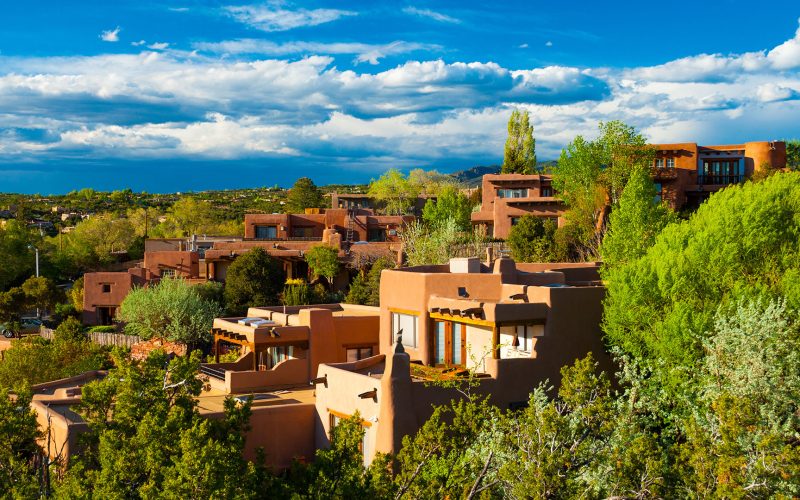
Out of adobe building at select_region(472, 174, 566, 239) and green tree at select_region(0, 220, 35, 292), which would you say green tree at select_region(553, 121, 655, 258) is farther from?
green tree at select_region(0, 220, 35, 292)

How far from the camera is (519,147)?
80.9 m

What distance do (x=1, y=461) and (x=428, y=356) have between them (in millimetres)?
13334

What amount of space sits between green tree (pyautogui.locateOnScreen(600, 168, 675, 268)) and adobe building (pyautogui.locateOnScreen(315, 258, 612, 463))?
20.9 ft

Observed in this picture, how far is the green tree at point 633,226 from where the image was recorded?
112ft

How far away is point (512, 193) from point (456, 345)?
4013 centimetres

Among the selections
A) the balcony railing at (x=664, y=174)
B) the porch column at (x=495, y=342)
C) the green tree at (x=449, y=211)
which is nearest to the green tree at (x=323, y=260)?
the green tree at (x=449, y=211)

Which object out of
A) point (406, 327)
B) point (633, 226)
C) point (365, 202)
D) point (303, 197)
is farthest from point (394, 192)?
point (406, 327)

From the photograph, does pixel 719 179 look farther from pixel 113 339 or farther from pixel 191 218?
pixel 191 218

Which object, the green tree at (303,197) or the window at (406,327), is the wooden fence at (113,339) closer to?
the window at (406,327)

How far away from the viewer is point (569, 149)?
2279 inches

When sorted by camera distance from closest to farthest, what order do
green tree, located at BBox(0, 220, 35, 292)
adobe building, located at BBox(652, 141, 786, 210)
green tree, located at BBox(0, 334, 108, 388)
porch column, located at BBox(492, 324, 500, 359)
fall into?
porch column, located at BBox(492, 324, 500, 359) < green tree, located at BBox(0, 334, 108, 388) < adobe building, located at BBox(652, 141, 786, 210) < green tree, located at BBox(0, 220, 35, 292)

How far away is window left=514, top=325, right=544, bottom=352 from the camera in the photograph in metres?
25.0

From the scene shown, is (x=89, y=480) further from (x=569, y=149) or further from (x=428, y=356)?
(x=569, y=149)

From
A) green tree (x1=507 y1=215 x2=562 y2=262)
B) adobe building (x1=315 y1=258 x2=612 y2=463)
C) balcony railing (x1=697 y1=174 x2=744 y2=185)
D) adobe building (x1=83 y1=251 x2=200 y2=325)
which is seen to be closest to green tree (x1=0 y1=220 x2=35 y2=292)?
adobe building (x1=83 y1=251 x2=200 y2=325)
